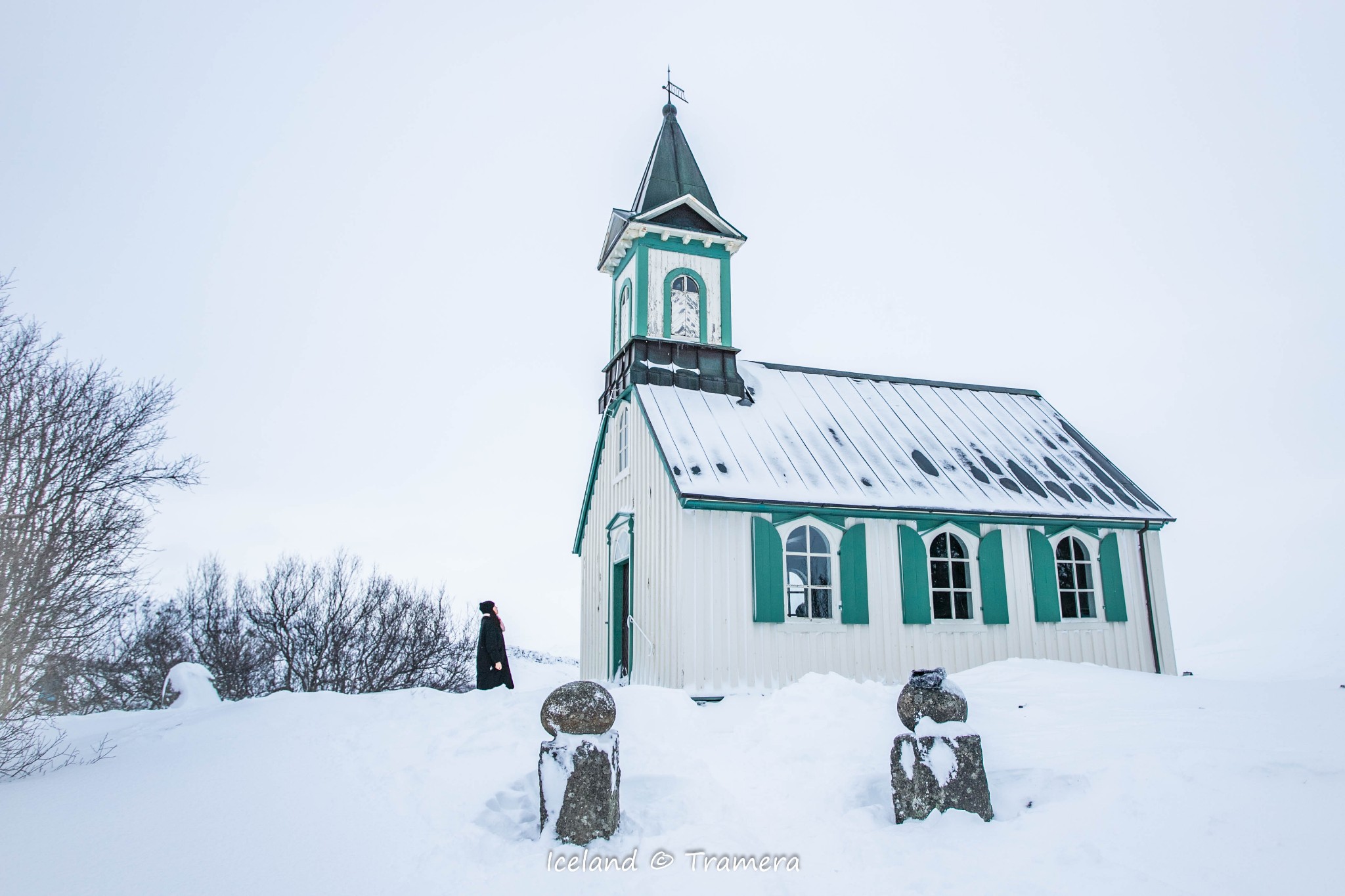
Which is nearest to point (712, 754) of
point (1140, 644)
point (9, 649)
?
point (9, 649)

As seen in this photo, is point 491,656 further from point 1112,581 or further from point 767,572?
point 1112,581

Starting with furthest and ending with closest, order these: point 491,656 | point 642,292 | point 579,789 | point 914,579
A: point 642,292 < point 914,579 < point 491,656 < point 579,789

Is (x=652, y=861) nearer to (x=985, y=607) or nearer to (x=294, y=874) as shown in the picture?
(x=294, y=874)

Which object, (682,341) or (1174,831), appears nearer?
(1174,831)

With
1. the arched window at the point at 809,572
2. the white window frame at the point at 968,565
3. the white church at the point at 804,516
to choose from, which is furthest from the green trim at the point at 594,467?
the white window frame at the point at 968,565

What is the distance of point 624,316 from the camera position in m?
16.8

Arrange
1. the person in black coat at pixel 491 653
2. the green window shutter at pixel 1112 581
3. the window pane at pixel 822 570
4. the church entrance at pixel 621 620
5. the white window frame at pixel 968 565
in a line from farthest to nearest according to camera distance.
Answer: the green window shutter at pixel 1112 581, the church entrance at pixel 621 620, the white window frame at pixel 968 565, the window pane at pixel 822 570, the person in black coat at pixel 491 653

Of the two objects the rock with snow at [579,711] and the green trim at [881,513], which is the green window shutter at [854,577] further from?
the rock with snow at [579,711]

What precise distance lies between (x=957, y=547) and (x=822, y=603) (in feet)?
9.22

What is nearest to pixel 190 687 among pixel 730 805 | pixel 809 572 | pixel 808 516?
pixel 730 805

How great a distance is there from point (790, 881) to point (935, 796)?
1.30 meters

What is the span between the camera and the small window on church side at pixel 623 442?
49.1 feet

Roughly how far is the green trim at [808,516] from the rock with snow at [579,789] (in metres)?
7.27

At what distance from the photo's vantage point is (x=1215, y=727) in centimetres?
627
